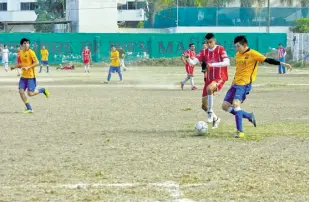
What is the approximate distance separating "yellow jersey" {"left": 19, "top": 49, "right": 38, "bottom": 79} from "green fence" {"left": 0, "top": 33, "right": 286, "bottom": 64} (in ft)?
131

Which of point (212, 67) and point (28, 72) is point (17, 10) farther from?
point (212, 67)

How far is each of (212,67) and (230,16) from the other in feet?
183

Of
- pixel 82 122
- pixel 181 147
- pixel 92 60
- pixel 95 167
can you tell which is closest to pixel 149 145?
pixel 181 147

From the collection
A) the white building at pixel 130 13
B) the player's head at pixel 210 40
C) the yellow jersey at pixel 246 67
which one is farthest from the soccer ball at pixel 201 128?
the white building at pixel 130 13

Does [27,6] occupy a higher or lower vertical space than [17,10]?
higher

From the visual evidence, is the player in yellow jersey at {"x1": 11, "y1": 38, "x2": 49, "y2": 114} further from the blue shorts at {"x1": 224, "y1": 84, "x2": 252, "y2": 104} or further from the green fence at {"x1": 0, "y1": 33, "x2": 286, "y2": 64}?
the green fence at {"x1": 0, "y1": 33, "x2": 286, "y2": 64}

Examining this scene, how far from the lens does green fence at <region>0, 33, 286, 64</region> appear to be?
202 feet

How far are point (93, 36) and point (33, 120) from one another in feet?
144

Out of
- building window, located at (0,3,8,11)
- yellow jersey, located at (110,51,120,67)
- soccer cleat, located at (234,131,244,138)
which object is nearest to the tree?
building window, located at (0,3,8,11)

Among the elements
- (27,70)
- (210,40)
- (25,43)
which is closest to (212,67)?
(210,40)

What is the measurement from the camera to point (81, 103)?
78.7 ft

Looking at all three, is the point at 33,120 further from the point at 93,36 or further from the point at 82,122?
the point at 93,36

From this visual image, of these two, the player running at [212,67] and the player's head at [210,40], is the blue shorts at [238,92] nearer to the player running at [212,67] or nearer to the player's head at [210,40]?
the player running at [212,67]

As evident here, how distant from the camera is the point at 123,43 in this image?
62688 mm
